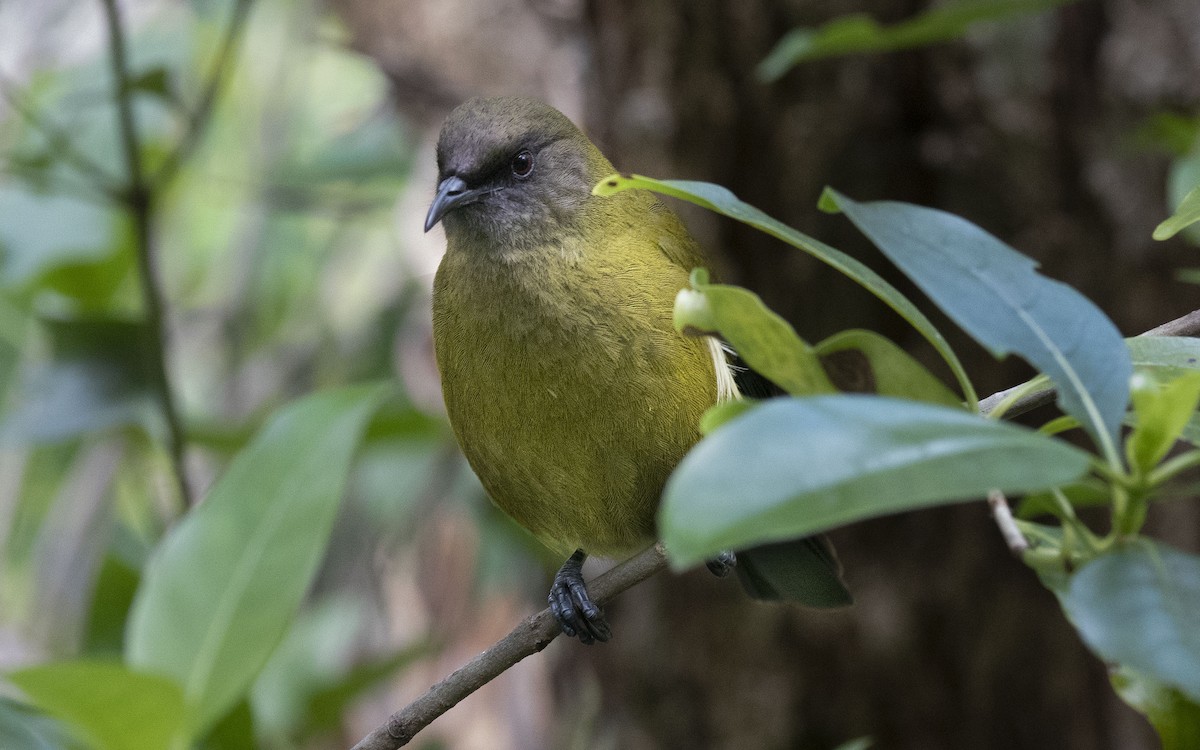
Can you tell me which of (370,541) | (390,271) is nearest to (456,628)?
(370,541)

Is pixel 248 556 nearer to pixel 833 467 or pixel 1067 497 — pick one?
pixel 1067 497

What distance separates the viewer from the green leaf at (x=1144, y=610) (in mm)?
966

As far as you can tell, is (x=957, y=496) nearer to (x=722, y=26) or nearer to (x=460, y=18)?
(x=722, y=26)

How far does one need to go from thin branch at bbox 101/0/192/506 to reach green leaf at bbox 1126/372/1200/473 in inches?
108

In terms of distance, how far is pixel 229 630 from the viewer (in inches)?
103

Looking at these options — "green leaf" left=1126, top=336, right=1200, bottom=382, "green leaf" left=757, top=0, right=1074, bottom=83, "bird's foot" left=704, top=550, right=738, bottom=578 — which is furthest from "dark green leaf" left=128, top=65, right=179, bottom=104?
"green leaf" left=1126, top=336, right=1200, bottom=382

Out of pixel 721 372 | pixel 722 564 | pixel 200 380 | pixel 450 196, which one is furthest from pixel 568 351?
pixel 200 380

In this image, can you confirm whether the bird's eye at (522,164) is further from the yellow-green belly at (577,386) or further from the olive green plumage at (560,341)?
the yellow-green belly at (577,386)

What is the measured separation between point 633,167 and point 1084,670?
79.9 inches

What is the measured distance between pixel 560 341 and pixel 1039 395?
0.99m

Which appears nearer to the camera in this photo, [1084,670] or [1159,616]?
[1159,616]

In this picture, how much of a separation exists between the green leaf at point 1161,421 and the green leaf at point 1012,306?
0.03 metres

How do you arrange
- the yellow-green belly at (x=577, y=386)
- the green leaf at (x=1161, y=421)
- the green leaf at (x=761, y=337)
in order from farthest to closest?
the yellow-green belly at (x=577, y=386), the green leaf at (x=761, y=337), the green leaf at (x=1161, y=421)

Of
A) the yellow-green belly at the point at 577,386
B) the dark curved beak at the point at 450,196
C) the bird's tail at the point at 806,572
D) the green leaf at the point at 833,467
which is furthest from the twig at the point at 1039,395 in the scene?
the dark curved beak at the point at 450,196
